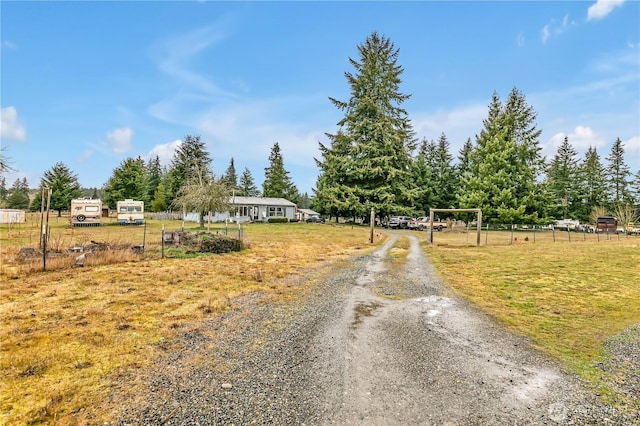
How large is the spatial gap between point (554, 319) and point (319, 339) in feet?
19.6

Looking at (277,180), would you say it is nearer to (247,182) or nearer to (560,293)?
(247,182)

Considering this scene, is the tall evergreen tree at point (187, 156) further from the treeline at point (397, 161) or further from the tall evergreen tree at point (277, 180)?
the treeline at point (397, 161)

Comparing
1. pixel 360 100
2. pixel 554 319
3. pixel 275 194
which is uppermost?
pixel 360 100

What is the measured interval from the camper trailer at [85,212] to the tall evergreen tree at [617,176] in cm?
7095

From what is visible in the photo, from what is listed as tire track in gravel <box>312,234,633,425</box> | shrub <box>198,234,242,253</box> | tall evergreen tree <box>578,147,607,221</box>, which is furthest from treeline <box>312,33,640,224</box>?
tire track in gravel <box>312,234,633,425</box>

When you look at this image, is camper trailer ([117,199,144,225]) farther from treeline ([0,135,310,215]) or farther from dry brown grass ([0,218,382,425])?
dry brown grass ([0,218,382,425])

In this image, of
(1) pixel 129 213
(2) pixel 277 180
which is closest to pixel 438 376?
(1) pixel 129 213

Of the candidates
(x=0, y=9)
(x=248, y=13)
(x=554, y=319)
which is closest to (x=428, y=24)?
(x=248, y=13)

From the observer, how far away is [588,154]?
53.3m

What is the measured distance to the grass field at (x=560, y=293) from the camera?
6121mm

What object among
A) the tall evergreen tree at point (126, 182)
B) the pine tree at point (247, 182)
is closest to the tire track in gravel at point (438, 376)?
the tall evergreen tree at point (126, 182)

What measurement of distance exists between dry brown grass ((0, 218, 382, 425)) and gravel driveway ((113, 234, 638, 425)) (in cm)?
61

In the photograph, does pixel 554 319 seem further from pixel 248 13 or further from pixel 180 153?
pixel 180 153

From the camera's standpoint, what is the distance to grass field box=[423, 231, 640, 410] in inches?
241
